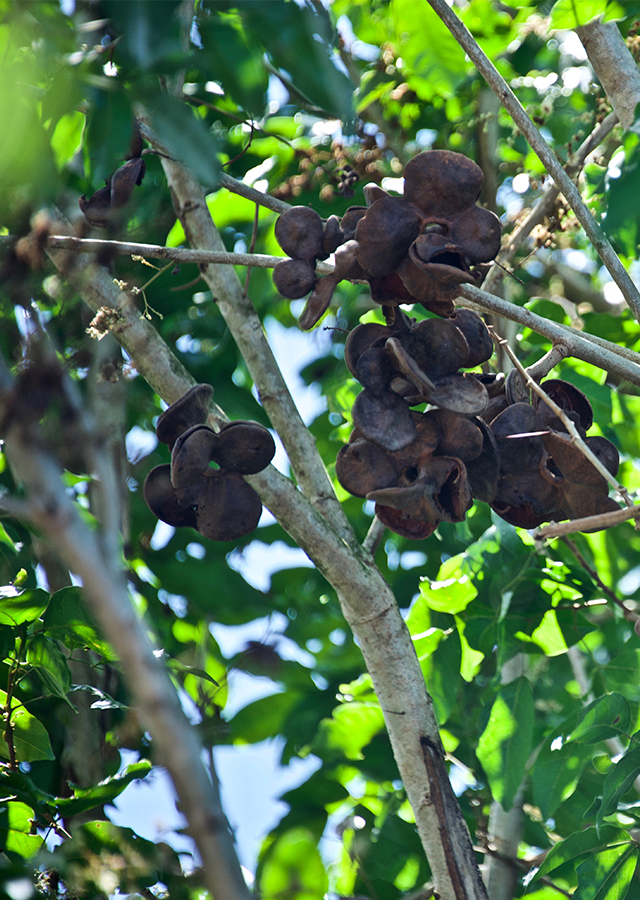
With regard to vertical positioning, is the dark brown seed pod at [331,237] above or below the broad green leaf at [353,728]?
above

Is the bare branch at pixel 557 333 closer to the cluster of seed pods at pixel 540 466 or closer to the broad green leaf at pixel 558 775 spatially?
the cluster of seed pods at pixel 540 466

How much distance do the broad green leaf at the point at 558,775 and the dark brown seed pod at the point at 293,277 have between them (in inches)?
35.9

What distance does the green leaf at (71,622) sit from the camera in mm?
1227

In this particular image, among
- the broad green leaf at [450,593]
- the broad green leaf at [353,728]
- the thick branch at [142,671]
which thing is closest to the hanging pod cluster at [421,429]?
the broad green leaf at [450,593]

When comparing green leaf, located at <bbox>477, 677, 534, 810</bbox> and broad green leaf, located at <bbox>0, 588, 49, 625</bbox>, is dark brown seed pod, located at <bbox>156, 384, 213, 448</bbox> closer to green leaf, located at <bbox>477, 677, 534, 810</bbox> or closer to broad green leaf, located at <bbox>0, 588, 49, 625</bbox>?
broad green leaf, located at <bbox>0, 588, 49, 625</bbox>

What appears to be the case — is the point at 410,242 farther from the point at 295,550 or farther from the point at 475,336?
the point at 295,550

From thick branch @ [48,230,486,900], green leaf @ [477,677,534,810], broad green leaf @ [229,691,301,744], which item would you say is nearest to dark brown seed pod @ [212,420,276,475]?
thick branch @ [48,230,486,900]

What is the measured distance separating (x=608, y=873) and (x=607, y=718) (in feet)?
0.73

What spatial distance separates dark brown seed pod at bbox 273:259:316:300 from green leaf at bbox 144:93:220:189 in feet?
0.73

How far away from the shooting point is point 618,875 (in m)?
1.22

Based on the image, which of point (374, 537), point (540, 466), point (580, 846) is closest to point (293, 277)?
point (540, 466)

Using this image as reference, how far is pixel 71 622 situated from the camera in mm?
1233

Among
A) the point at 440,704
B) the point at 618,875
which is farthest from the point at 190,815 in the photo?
the point at 440,704

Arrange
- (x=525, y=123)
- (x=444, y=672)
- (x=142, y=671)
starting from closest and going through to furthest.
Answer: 1. (x=142, y=671)
2. (x=525, y=123)
3. (x=444, y=672)
